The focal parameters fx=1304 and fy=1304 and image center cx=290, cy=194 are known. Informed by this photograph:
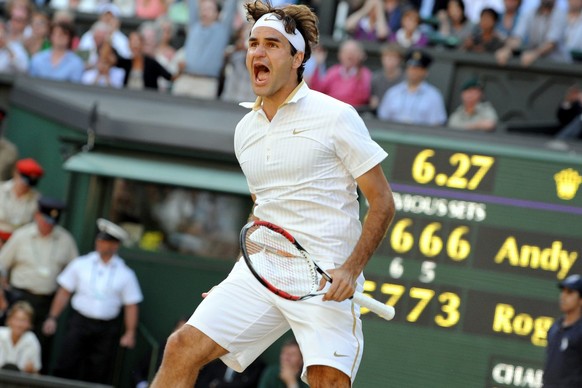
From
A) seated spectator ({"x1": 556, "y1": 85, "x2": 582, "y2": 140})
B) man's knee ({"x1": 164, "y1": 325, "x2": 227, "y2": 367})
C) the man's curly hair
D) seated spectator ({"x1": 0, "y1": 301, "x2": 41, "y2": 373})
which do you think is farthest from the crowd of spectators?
man's knee ({"x1": 164, "y1": 325, "x2": 227, "y2": 367})

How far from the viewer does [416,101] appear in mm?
12250

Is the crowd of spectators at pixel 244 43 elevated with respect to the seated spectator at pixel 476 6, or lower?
lower

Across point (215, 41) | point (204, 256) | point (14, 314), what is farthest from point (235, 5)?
point (14, 314)

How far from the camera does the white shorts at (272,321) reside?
576 centimetres

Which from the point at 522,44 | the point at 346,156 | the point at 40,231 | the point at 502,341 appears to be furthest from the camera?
the point at 522,44

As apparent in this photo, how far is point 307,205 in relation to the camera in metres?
5.76

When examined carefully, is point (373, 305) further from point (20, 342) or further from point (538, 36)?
point (538, 36)

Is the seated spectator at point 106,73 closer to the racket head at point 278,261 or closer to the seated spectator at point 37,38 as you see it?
the seated spectator at point 37,38

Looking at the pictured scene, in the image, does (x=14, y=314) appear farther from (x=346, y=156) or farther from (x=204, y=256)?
(x=346, y=156)

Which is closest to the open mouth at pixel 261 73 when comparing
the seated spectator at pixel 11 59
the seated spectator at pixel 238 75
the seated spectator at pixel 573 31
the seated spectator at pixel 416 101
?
the seated spectator at pixel 416 101

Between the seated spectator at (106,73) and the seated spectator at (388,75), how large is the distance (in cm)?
293

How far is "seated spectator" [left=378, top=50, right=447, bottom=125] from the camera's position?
12.2m

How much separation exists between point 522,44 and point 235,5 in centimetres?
294

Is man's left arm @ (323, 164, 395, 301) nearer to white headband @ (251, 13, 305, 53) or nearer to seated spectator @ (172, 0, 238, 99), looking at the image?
white headband @ (251, 13, 305, 53)
